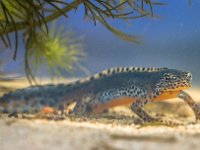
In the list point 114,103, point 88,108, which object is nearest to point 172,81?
point 114,103

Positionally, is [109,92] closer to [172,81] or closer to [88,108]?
[88,108]

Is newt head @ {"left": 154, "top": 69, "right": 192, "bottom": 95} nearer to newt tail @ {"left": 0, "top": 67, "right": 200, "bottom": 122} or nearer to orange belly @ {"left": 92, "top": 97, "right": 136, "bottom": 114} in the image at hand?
newt tail @ {"left": 0, "top": 67, "right": 200, "bottom": 122}

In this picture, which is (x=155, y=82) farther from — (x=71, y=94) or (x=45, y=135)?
(x=45, y=135)

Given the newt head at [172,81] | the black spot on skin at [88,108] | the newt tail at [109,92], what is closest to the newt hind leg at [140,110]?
the newt tail at [109,92]

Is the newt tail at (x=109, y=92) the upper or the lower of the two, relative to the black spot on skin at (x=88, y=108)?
upper

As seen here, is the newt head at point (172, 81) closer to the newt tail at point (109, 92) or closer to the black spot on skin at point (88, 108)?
the newt tail at point (109, 92)

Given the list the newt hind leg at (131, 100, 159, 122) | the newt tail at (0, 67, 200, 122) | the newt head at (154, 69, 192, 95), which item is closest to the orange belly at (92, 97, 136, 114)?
the newt tail at (0, 67, 200, 122)

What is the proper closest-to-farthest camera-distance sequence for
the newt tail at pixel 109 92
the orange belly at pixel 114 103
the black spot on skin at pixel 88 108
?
1. the newt tail at pixel 109 92
2. the black spot on skin at pixel 88 108
3. the orange belly at pixel 114 103
